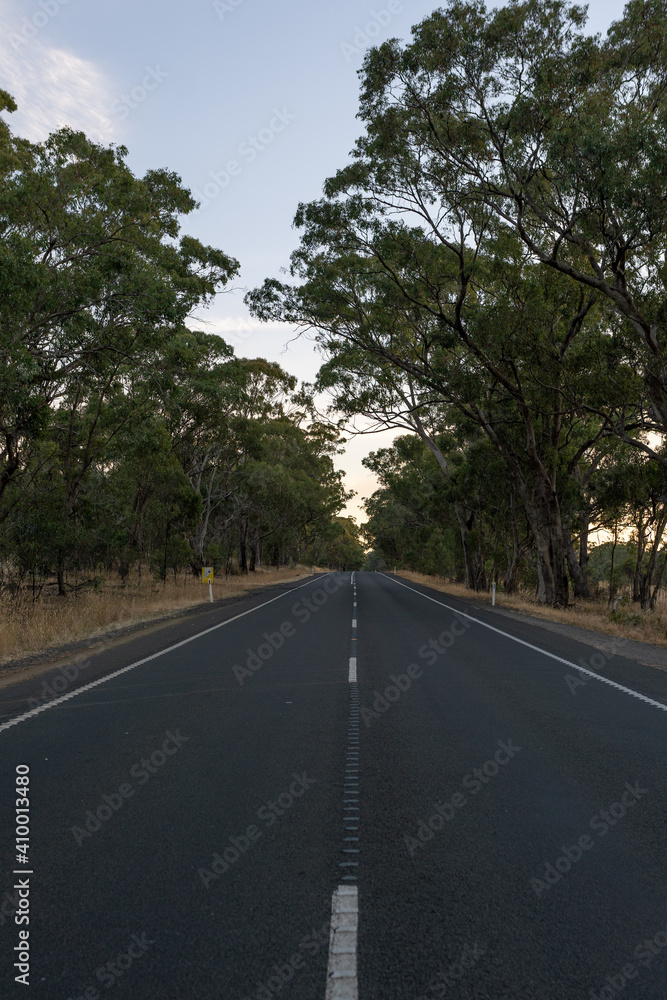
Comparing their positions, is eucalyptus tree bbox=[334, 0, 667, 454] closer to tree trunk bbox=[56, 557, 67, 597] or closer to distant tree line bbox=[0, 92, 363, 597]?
distant tree line bbox=[0, 92, 363, 597]

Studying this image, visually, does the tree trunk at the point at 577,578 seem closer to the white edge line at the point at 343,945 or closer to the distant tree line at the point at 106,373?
the distant tree line at the point at 106,373

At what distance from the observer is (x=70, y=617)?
15875mm

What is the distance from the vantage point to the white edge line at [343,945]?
2.64 m

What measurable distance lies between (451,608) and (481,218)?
1259 centimetres

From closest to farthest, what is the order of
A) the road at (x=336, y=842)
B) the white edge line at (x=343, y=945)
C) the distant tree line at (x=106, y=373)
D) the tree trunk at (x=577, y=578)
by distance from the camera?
the white edge line at (x=343, y=945)
the road at (x=336, y=842)
the distant tree line at (x=106, y=373)
the tree trunk at (x=577, y=578)

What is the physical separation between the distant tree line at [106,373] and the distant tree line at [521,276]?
479 centimetres

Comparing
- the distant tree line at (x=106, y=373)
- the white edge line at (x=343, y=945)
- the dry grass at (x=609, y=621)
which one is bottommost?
the dry grass at (x=609, y=621)

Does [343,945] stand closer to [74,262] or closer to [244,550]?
[74,262]

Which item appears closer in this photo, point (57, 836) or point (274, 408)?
point (57, 836)

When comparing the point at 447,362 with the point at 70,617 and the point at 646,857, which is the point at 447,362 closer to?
the point at 70,617

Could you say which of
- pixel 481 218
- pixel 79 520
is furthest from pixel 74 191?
pixel 79 520

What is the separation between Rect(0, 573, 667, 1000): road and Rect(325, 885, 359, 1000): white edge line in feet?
0.04

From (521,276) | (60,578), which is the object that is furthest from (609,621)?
(60,578)

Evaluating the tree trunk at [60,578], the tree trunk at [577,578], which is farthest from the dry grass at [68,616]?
the tree trunk at [577,578]
